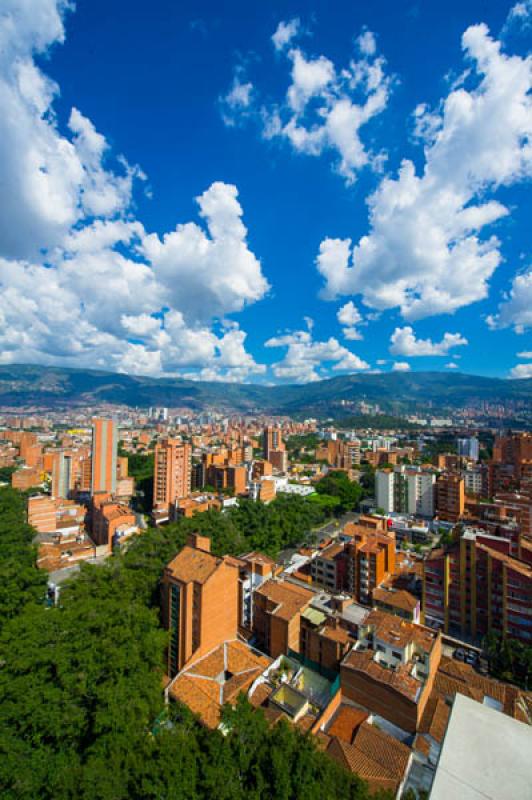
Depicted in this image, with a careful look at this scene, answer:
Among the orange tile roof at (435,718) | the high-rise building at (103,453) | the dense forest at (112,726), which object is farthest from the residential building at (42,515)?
the orange tile roof at (435,718)

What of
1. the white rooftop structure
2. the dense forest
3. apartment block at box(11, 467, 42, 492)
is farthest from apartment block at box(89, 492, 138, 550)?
the white rooftop structure

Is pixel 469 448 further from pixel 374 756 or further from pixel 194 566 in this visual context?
pixel 374 756

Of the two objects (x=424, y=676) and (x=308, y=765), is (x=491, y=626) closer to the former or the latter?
(x=424, y=676)

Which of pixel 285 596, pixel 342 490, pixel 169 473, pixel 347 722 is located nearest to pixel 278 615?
pixel 285 596

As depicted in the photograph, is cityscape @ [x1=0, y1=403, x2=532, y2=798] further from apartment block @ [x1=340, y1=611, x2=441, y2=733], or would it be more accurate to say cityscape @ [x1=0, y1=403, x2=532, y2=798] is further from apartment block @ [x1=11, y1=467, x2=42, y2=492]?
apartment block @ [x1=11, y1=467, x2=42, y2=492]

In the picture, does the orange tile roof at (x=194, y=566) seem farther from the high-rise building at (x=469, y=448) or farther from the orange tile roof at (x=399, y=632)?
the high-rise building at (x=469, y=448)

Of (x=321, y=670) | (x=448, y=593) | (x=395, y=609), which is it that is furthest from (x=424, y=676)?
(x=448, y=593)
